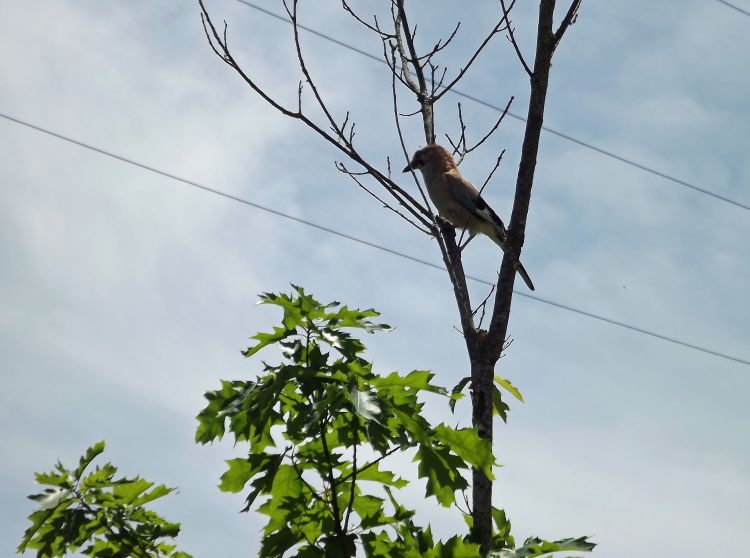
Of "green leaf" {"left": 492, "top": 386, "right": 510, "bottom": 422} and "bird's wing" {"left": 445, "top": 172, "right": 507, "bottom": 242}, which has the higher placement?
"bird's wing" {"left": 445, "top": 172, "right": 507, "bottom": 242}

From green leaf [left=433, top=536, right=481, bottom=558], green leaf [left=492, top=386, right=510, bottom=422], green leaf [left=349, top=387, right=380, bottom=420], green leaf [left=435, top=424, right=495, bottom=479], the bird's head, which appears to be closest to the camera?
green leaf [left=349, top=387, right=380, bottom=420]

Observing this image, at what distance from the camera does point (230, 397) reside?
9.18 feet

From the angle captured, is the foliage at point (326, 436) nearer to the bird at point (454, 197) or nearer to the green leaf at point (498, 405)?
the green leaf at point (498, 405)

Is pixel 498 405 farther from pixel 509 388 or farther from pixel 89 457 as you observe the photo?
pixel 89 457

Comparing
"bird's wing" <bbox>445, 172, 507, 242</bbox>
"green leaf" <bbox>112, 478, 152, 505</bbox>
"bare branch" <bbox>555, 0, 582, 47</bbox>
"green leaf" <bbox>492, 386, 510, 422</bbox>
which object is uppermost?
"bird's wing" <bbox>445, 172, 507, 242</bbox>

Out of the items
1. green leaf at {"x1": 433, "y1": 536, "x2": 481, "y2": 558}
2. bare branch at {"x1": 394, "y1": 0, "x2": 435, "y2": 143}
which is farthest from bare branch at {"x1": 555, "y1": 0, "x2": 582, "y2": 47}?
green leaf at {"x1": 433, "y1": 536, "x2": 481, "y2": 558}

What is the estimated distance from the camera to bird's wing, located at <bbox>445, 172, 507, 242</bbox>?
794 cm

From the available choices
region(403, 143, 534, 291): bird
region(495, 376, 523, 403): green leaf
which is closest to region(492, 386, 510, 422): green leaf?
region(495, 376, 523, 403): green leaf

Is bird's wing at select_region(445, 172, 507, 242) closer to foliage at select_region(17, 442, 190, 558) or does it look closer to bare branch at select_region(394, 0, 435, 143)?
bare branch at select_region(394, 0, 435, 143)

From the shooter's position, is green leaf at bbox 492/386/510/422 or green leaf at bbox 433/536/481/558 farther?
green leaf at bbox 492/386/510/422

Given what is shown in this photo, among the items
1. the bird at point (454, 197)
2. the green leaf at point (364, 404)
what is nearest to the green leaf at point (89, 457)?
the green leaf at point (364, 404)

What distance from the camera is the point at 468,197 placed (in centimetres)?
798

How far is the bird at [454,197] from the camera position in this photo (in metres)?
7.99

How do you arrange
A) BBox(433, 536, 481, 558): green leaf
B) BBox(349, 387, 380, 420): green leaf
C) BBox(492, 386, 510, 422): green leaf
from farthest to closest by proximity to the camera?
BBox(492, 386, 510, 422): green leaf, BBox(433, 536, 481, 558): green leaf, BBox(349, 387, 380, 420): green leaf
